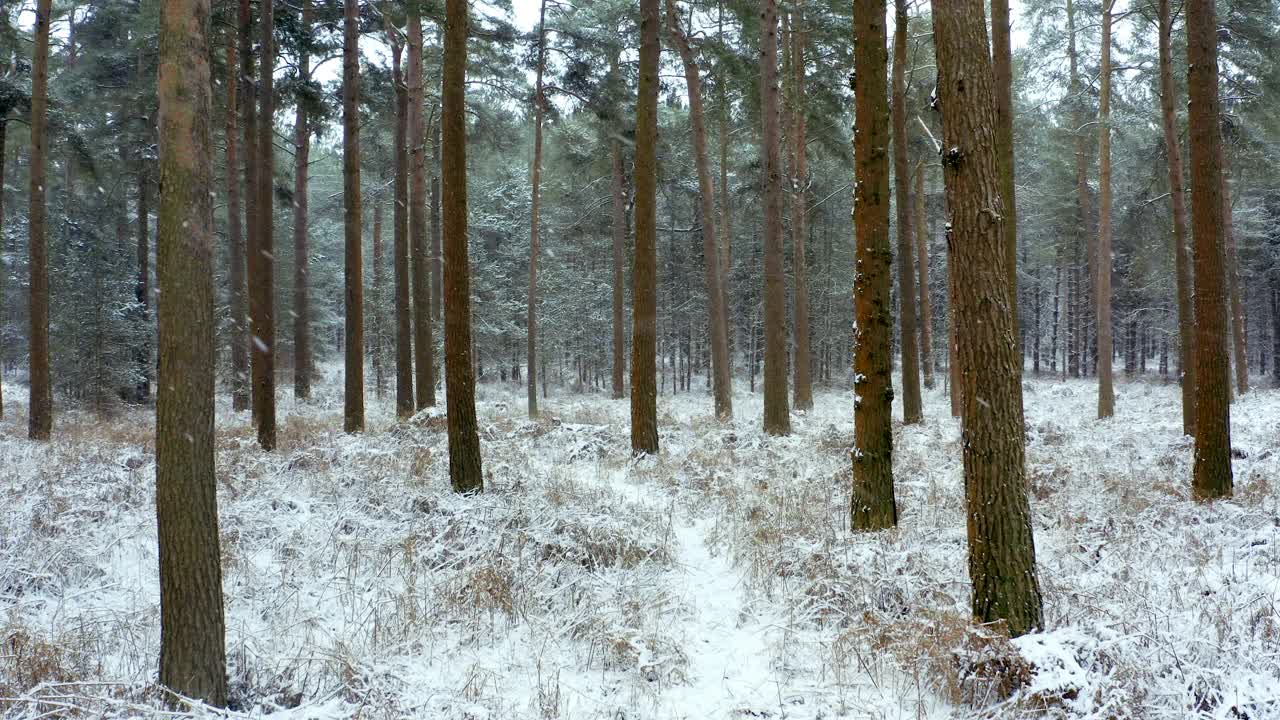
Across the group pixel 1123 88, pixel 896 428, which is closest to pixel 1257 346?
pixel 1123 88

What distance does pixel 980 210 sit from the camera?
12.5ft

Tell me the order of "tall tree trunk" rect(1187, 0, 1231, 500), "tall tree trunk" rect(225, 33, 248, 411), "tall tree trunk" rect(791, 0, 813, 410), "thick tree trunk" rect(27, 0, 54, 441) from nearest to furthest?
"tall tree trunk" rect(1187, 0, 1231, 500), "thick tree trunk" rect(27, 0, 54, 441), "tall tree trunk" rect(225, 33, 248, 411), "tall tree trunk" rect(791, 0, 813, 410)

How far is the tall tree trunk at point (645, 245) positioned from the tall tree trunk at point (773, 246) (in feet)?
10.1

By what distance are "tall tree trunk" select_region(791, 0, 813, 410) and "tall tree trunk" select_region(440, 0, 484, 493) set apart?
10.2 m

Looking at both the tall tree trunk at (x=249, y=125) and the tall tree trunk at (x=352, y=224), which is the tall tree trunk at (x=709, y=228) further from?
the tall tree trunk at (x=249, y=125)

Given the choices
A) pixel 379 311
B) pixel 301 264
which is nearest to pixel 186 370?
pixel 301 264

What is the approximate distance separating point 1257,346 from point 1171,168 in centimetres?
3798

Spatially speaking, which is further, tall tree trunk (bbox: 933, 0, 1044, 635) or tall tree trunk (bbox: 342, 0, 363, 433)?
tall tree trunk (bbox: 342, 0, 363, 433)

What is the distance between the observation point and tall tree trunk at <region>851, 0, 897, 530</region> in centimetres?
625

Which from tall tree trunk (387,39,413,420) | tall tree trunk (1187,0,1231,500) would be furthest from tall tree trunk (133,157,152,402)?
tall tree trunk (1187,0,1231,500)

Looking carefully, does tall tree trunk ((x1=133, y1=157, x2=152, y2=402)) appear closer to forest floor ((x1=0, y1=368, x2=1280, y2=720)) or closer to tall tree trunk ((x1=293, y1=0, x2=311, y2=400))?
tall tree trunk ((x1=293, y1=0, x2=311, y2=400))

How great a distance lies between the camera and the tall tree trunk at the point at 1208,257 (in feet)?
24.3

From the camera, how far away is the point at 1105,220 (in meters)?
16.5

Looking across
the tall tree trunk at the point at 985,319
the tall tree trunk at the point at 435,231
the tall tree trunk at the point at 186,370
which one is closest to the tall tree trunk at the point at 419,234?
the tall tree trunk at the point at 435,231
